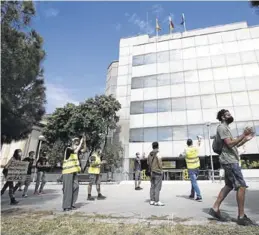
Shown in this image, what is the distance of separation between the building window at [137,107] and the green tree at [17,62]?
2477 cm

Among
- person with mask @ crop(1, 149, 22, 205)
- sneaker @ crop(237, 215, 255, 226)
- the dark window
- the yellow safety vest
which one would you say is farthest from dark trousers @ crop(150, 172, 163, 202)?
the dark window

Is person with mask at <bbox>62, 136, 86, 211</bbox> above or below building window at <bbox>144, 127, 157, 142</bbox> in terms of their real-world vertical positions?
below

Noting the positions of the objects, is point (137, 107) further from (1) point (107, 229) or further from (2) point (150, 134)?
(1) point (107, 229)

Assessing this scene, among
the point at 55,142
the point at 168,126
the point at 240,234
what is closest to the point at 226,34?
the point at 168,126

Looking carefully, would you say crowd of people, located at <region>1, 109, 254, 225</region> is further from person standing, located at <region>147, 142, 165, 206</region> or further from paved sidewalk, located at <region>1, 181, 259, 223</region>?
paved sidewalk, located at <region>1, 181, 259, 223</region>

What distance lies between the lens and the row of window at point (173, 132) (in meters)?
27.0

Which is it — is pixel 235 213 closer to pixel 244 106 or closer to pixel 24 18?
pixel 24 18

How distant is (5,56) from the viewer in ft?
16.3

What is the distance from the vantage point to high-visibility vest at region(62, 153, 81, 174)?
5562mm

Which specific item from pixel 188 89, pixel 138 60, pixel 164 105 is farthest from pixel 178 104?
pixel 138 60

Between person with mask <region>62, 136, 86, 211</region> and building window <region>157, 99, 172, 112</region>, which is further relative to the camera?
building window <region>157, 99, 172, 112</region>

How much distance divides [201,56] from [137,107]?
37.2ft

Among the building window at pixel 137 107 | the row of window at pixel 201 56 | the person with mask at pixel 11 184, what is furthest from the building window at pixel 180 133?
the person with mask at pixel 11 184

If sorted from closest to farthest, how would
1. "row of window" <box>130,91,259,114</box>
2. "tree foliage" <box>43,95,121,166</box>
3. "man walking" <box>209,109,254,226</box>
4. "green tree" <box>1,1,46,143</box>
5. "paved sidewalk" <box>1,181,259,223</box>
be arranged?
"man walking" <box>209,109,254,226</box>
"paved sidewalk" <box>1,181,259,223</box>
"green tree" <box>1,1,46,143</box>
"tree foliage" <box>43,95,121,166</box>
"row of window" <box>130,91,259,114</box>
